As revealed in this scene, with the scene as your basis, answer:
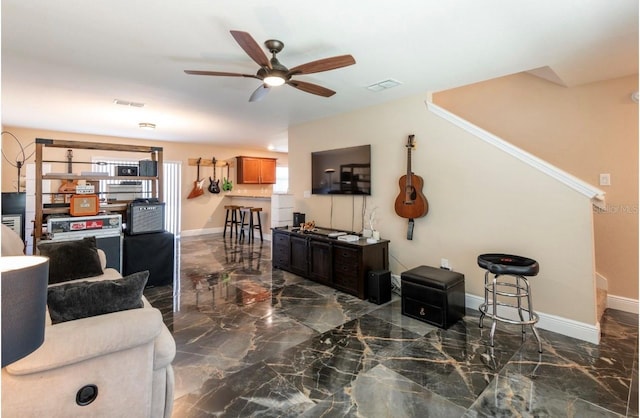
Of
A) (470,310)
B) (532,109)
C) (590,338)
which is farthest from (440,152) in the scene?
(590,338)

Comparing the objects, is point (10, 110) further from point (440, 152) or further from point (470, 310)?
point (470, 310)

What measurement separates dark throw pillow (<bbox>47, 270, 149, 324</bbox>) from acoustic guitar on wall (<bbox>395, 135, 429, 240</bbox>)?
2.90 m

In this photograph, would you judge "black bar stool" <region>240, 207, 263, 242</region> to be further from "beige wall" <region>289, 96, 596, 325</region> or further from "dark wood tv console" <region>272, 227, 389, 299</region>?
"beige wall" <region>289, 96, 596, 325</region>

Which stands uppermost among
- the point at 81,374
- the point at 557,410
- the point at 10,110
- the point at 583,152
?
the point at 10,110

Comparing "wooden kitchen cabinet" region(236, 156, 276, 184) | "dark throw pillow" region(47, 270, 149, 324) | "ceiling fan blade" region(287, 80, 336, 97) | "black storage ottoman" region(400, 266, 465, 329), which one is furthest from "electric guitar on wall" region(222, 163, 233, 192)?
"dark throw pillow" region(47, 270, 149, 324)

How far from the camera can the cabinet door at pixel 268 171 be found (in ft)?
29.3

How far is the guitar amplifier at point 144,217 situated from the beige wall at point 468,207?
2.46 meters

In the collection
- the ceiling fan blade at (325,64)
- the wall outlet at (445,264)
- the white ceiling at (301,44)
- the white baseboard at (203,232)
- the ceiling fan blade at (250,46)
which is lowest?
the wall outlet at (445,264)

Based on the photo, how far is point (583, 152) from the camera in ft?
11.3

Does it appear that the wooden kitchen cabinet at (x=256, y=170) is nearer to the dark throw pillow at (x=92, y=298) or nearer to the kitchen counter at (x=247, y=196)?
the kitchen counter at (x=247, y=196)

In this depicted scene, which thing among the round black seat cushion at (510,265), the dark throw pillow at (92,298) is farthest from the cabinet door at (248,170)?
the dark throw pillow at (92,298)

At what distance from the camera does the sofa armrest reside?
4.24ft

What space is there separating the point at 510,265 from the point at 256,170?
23.7ft

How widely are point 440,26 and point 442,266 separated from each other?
245 centimetres
